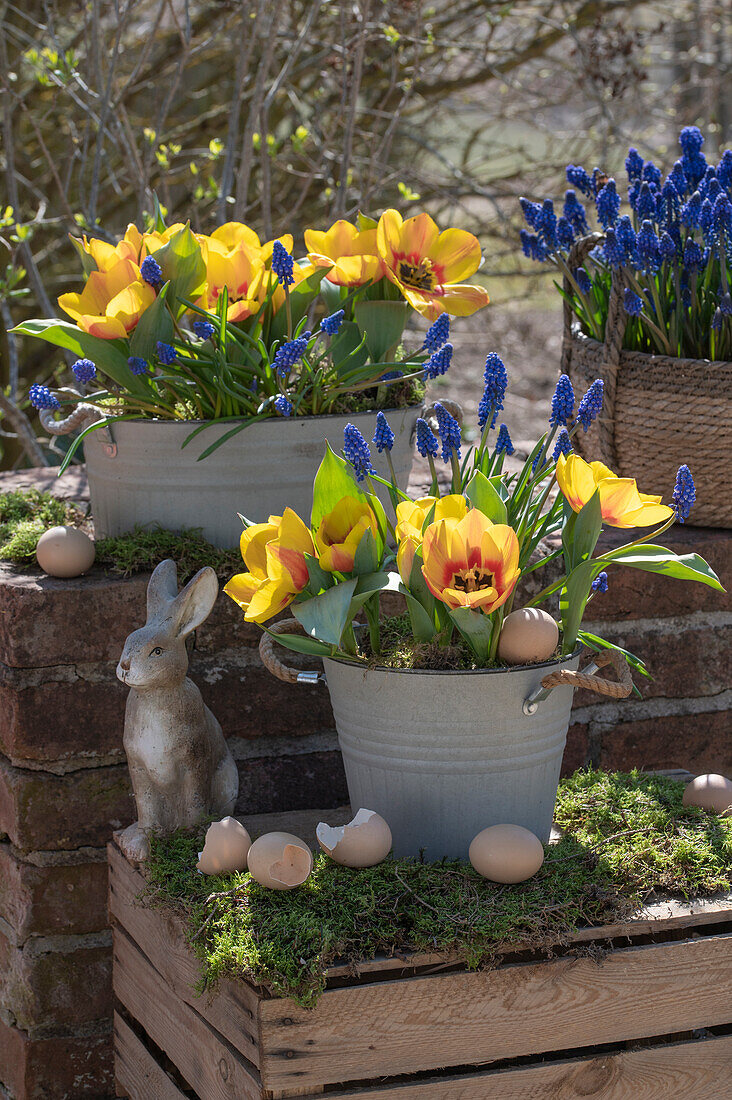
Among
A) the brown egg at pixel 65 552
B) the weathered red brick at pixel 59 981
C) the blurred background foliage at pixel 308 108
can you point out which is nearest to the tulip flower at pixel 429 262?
the brown egg at pixel 65 552

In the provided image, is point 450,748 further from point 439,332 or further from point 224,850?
point 439,332

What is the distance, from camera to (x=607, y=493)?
1.10m

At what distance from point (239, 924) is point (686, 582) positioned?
2.85 feet

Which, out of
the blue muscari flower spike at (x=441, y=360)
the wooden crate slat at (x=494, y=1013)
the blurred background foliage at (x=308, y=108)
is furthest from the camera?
the blurred background foliage at (x=308, y=108)

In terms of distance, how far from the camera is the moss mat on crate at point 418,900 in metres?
1.02

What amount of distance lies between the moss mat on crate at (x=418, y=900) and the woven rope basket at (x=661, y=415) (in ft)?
1.78

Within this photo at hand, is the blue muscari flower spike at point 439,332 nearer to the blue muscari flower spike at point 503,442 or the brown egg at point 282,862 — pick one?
the blue muscari flower spike at point 503,442

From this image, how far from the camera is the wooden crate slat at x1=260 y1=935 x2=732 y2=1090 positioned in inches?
39.4

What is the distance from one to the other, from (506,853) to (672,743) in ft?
2.28

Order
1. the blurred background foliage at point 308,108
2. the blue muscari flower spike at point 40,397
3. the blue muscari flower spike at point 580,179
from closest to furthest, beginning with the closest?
1. the blue muscari flower spike at point 40,397
2. the blue muscari flower spike at point 580,179
3. the blurred background foliage at point 308,108

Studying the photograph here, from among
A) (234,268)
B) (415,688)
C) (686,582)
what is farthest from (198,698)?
(686,582)

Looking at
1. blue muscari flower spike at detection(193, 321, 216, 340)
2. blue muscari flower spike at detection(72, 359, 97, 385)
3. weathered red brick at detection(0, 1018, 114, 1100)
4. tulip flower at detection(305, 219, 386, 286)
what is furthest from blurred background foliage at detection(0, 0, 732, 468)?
weathered red brick at detection(0, 1018, 114, 1100)

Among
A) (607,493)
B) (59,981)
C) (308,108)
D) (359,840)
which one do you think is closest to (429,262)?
(607,493)

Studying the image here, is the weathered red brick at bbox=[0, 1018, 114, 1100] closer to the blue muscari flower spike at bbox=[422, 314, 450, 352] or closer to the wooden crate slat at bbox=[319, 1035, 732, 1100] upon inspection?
the wooden crate slat at bbox=[319, 1035, 732, 1100]
